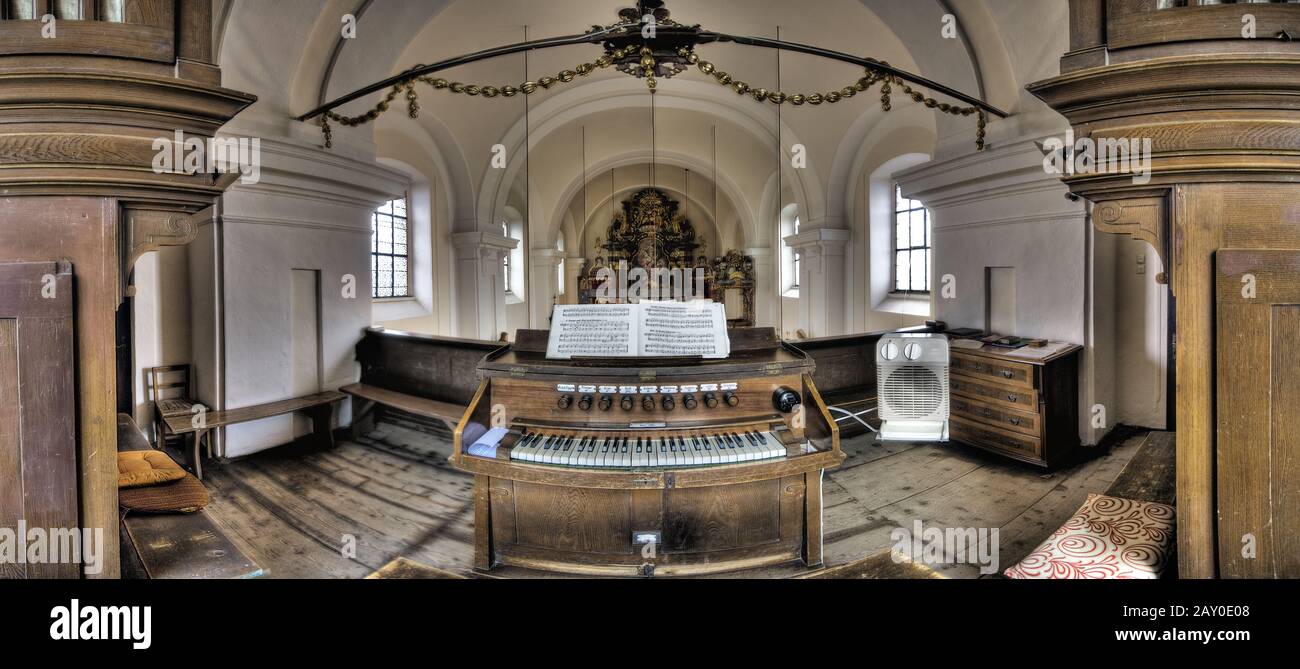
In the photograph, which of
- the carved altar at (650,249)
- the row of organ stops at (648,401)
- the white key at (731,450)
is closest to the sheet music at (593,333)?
the row of organ stops at (648,401)

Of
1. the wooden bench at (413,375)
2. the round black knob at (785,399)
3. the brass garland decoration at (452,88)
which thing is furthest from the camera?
the wooden bench at (413,375)

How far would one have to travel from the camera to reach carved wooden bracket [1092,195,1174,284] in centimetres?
135

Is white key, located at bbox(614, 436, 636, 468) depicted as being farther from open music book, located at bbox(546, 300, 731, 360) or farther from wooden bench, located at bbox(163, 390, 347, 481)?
wooden bench, located at bbox(163, 390, 347, 481)

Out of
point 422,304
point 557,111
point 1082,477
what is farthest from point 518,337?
point 557,111

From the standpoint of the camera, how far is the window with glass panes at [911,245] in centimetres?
665

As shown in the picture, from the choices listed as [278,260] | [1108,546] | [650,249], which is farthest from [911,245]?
[650,249]

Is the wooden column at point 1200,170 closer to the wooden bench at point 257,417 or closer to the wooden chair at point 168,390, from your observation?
the wooden bench at point 257,417

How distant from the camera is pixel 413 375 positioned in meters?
3.76

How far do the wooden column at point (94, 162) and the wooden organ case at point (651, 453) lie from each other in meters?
1.08

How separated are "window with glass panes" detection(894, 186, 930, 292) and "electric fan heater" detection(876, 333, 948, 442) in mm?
5027

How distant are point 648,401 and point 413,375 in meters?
2.56

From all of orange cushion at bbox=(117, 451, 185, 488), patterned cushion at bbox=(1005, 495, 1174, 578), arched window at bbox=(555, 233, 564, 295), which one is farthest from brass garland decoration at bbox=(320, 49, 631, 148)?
arched window at bbox=(555, 233, 564, 295)

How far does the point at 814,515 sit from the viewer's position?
214cm
